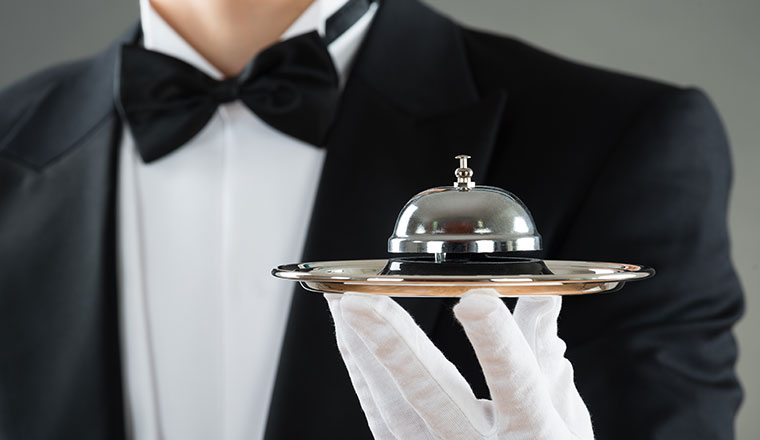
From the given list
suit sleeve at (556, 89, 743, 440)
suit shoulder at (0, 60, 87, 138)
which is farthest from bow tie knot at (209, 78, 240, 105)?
suit sleeve at (556, 89, 743, 440)

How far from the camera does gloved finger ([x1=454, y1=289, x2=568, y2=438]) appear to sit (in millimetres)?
618

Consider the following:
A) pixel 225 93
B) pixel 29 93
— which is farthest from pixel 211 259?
pixel 29 93

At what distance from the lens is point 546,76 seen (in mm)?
1273

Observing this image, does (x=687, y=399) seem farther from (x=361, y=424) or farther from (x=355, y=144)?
(x=355, y=144)

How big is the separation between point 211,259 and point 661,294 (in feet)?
2.11

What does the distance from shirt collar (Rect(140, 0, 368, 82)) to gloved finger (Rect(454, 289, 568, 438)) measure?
734 mm

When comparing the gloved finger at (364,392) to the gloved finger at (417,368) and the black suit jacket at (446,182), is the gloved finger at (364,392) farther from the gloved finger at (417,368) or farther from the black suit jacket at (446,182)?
the black suit jacket at (446,182)

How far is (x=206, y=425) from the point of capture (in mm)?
1214

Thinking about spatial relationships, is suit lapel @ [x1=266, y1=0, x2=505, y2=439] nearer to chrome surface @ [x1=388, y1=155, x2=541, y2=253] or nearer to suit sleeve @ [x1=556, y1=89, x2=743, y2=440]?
suit sleeve @ [x1=556, y1=89, x2=743, y2=440]

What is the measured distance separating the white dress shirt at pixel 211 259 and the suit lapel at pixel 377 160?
9 centimetres

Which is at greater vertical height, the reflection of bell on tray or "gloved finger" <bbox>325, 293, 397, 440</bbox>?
the reflection of bell on tray

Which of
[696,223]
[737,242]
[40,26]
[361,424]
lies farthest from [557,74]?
[40,26]

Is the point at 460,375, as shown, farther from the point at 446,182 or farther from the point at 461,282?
the point at 446,182

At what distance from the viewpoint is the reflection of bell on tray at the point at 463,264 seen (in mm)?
588
